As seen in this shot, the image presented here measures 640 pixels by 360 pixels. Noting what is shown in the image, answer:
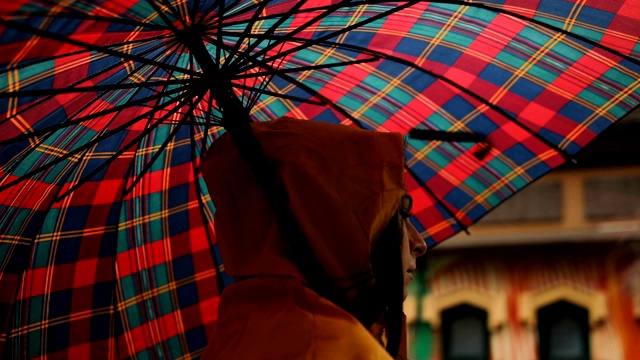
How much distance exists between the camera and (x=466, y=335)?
397 inches

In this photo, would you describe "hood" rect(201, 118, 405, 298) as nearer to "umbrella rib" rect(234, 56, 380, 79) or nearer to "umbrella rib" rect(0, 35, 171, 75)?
"umbrella rib" rect(234, 56, 380, 79)

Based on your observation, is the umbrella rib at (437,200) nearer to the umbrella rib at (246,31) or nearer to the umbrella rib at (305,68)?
the umbrella rib at (305,68)

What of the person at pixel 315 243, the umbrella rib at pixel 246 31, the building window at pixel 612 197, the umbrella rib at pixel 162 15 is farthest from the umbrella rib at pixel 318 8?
the building window at pixel 612 197

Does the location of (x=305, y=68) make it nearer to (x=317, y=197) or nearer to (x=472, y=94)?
(x=317, y=197)

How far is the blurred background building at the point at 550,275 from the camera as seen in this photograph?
9.16 m

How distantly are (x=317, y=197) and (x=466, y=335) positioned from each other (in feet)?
26.8

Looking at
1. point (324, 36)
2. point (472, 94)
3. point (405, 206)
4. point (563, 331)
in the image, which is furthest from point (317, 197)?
point (563, 331)

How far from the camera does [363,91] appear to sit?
3.14 meters

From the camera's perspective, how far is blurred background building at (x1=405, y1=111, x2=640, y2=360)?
9156 millimetres

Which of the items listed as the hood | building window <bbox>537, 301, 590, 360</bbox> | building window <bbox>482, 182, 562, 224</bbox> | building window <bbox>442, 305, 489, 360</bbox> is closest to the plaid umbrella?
the hood

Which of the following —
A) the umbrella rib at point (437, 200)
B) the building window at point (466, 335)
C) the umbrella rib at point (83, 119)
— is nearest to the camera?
the umbrella rib at point (83, 119)

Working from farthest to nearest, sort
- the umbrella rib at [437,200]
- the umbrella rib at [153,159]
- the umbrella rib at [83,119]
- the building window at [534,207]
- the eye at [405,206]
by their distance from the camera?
the building window at [534,207] < the umbrella rib at [437,200] < the umbrella rib at [153,159] < the umbrella rib at [83,119] < the eye at [405,206]

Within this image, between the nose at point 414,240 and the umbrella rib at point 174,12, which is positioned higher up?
the umbrella rib at point 174,12

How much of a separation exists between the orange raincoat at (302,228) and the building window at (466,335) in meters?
7.92
